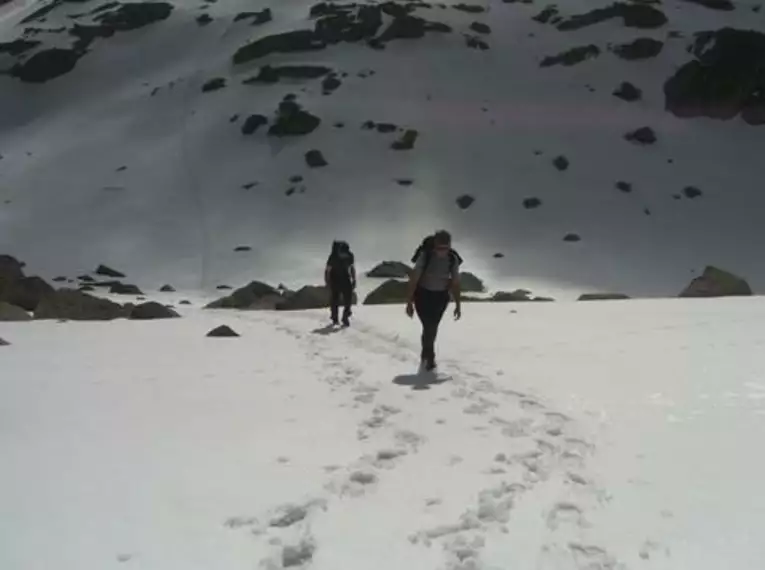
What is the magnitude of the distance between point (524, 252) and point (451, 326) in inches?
1174

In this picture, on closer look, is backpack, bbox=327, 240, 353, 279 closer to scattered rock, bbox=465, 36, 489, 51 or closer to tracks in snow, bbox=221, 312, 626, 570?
tracks in snow, bbox=221, 312, 626, 570

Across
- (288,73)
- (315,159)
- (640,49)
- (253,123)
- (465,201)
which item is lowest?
(465,201)

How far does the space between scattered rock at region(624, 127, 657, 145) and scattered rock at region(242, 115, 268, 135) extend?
956 inches

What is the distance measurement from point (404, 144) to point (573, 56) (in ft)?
59.1

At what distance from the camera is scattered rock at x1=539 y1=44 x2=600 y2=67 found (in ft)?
207

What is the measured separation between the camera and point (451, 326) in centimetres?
1523

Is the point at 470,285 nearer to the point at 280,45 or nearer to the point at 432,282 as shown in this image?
the point at 432,282

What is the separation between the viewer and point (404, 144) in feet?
177

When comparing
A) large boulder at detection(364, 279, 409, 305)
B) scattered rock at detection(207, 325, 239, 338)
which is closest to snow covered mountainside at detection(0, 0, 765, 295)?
large boulder at detection(364, 279, 409, 305)

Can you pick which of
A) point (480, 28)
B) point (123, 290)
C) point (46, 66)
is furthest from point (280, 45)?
point (123, 290)

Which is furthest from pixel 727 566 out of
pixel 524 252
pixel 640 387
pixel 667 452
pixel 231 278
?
pixel 524 252

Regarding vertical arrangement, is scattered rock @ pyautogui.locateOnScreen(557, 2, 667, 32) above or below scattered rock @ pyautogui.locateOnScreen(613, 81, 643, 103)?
above

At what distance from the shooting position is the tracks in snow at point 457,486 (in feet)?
15.0

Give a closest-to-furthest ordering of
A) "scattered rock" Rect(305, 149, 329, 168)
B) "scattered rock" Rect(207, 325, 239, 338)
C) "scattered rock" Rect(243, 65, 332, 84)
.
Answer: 1. "scattered rock" Rect(207, 325, 239, 338)
2. "scattered rock" Rect(305, 149, 329, 168)
3. "scattered rock" Rect(243, 65, 332, 84)
